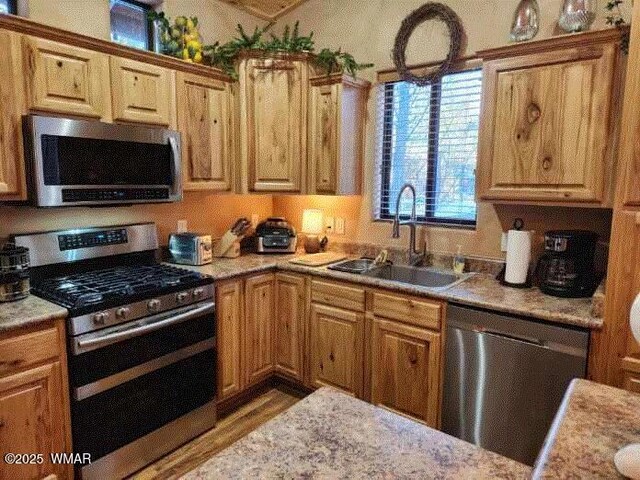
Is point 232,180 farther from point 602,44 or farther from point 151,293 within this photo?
point 602,44

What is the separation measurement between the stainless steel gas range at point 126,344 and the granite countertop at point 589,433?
1798 millimetres

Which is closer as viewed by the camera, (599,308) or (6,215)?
(599,308)

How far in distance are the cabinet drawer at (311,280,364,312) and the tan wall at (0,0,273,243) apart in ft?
3.40

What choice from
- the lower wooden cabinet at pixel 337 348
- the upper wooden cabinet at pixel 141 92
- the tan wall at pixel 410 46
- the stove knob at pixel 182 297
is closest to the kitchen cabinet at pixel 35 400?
the stove knob at pixel 182 297

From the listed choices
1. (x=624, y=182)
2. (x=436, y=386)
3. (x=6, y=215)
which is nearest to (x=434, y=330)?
(x=436, y=386)

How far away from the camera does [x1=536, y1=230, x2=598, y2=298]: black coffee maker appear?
6.88ft

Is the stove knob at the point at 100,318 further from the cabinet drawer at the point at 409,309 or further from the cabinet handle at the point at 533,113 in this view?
the cabinet handle at the point at 533,113

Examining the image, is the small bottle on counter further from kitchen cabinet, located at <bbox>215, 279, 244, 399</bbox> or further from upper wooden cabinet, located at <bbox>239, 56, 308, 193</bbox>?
kitchen cabinet, located at <bbox>215, 279, 244, 399</bbox>

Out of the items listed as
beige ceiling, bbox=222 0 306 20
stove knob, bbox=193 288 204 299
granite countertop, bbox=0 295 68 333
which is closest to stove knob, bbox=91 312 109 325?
granite countertop, bbox=0 295 68 333

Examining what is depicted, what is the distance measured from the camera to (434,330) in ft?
7.41

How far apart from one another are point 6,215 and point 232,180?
4.30ft

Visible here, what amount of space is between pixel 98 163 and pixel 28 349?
3.20ft

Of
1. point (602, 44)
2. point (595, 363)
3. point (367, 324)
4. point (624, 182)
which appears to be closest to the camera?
point (624, 182)

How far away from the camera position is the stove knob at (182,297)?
2.29 meters
